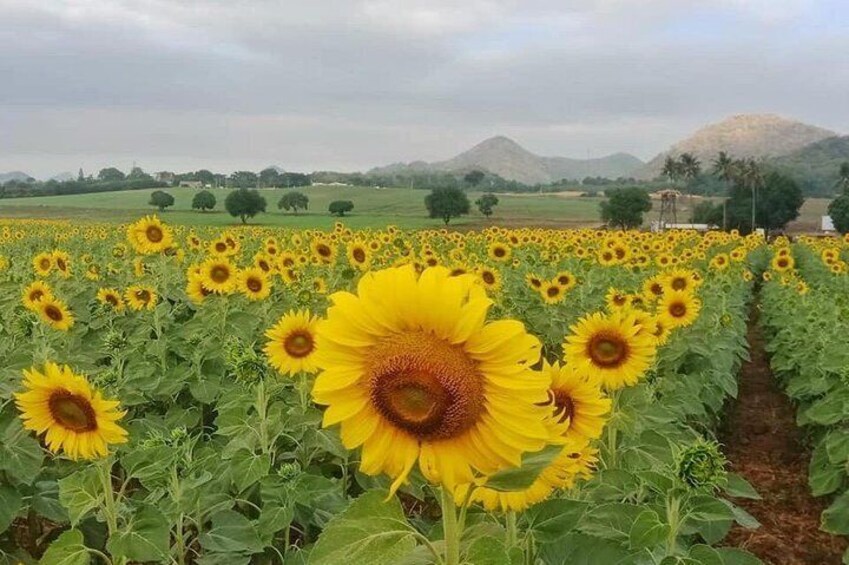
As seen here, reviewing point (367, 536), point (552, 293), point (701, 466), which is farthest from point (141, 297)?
point (367, 536)

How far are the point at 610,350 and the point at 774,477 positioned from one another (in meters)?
4.57

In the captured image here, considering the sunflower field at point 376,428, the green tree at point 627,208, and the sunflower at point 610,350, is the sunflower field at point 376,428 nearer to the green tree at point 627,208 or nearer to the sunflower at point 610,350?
the sunflower at point 610,350

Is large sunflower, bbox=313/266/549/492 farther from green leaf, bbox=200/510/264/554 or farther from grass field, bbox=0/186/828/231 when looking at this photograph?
grass field, bbox=0/186/828/231

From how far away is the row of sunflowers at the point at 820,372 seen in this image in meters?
5.54

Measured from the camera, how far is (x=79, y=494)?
3025 millimetres

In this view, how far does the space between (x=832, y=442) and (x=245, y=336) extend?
438cm

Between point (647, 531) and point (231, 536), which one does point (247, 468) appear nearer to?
point (231, 536)

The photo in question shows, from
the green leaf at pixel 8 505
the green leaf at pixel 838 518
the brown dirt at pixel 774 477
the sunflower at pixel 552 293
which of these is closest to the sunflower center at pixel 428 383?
the green leaf at pixel 8 505

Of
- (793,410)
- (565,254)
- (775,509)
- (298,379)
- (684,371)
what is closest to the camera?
(298,379)

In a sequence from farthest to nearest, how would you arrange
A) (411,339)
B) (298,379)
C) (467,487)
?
(298,379), (467,487), (411,339)

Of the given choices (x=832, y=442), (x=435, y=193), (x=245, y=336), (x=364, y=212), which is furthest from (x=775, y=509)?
(x=364, y=212)

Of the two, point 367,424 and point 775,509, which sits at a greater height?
point 367,424

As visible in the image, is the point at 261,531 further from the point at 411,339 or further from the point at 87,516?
the point at 411,339

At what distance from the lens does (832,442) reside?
5.53 metres
